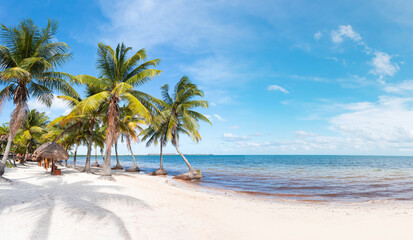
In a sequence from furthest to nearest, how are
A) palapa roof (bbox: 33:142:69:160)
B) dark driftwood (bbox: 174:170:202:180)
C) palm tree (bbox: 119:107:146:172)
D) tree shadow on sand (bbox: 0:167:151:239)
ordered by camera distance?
dark driftwood (bbox: 174:170:202:180), palm tree (bbox: 119:107:146:172), palapa roof (bbox: 33:142:69:160), tree shadow on sand (bbox: 0:167:151:239)

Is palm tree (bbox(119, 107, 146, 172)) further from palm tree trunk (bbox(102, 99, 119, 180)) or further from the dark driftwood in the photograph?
the dark driftwood

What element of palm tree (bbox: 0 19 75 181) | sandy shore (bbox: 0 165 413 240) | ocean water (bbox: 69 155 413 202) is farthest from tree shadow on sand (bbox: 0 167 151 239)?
ocean water (bbox: 69 155 413 202)

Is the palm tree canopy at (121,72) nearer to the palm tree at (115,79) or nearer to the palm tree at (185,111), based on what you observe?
the palm tree at (115,79)

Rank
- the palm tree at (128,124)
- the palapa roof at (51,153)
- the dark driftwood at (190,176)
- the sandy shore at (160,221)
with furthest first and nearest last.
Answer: the dark driftwood at (190,176), the palm tree at (128,124), the palapa roof at (51,153), the sandy shore at (160,221)

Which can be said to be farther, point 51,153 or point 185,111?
point 185,111

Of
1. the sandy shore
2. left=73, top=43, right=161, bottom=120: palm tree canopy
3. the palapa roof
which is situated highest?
left=73, top=43, right=161, bottom=120: palm tree canopy

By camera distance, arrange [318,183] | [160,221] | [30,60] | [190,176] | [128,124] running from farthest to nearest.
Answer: [128,124]
[190,176]
[318,183]
[30,60]
[160,221]

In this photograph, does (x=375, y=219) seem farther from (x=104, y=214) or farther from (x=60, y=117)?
(x=60, y=117)

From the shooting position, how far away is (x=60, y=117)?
1852cm

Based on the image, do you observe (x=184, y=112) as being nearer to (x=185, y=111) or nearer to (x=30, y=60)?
(x=185, y=111)

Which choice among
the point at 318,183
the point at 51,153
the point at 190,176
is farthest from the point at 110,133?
the point at 318,183

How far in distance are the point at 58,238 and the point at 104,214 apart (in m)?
1.60

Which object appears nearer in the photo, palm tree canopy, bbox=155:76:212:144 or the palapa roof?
the palapa roof

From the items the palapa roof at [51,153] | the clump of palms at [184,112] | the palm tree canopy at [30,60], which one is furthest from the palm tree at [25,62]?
the clump of palms at [184,112]
